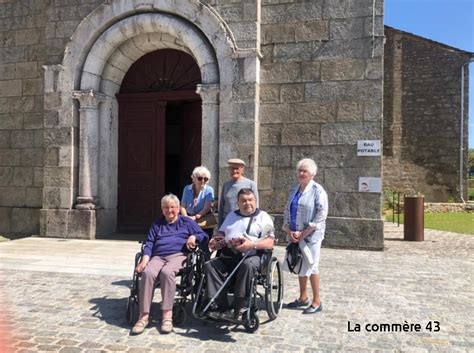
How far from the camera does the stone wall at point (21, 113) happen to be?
9023 mm

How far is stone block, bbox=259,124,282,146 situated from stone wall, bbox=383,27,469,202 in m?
14.9

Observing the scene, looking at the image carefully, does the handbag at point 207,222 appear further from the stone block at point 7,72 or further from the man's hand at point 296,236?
the stone block at point 7,72

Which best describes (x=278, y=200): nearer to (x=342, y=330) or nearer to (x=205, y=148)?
(x=205, y=148)

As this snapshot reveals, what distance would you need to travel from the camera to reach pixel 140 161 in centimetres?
898

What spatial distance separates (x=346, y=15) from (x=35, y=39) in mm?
6125

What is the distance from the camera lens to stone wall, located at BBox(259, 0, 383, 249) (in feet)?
24.1

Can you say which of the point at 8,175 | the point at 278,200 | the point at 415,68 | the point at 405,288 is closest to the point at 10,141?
the point at 8,175

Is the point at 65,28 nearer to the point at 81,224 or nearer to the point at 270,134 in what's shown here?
the point at 81,224

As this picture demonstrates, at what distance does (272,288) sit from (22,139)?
23.4ft

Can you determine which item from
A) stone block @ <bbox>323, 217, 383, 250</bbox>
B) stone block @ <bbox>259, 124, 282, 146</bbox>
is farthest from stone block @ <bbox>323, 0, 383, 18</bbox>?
stone block @ <bbox>323, 217, 383, 250</bbox>

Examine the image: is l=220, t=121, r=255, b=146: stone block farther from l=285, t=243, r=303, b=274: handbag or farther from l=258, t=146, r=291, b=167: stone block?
l=285, t=243, r=303, b=274: handbag

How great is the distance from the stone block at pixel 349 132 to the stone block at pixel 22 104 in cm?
581

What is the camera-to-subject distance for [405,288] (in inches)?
199

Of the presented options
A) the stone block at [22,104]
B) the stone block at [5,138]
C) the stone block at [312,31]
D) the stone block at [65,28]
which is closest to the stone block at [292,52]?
the stone block at [312,31]
